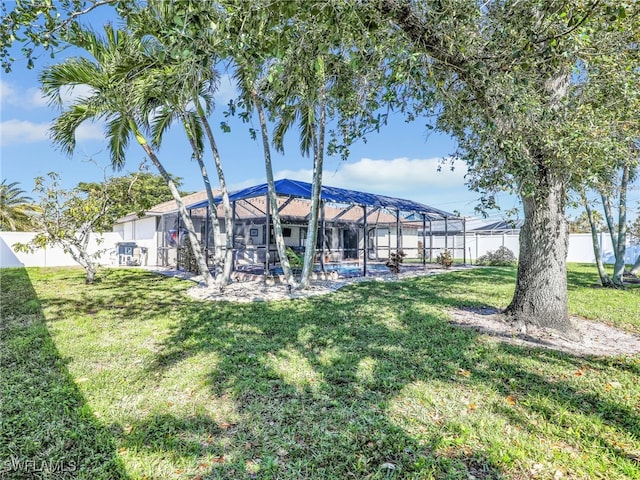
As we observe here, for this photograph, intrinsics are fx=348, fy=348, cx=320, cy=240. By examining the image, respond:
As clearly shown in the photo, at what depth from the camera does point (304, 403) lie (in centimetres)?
309

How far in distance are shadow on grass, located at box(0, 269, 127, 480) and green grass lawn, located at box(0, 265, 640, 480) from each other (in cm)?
1

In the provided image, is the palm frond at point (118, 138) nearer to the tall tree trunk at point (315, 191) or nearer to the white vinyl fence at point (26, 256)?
the tall tree trunk at point (315, 191)

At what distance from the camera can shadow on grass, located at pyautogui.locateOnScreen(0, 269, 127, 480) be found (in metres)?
2.23

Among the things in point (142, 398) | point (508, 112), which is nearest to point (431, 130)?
point (508, 112)

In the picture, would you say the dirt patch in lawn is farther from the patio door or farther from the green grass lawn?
the patio door

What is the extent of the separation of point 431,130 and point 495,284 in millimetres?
6585

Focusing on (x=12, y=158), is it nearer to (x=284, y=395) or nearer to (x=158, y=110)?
(x=158, y=110)

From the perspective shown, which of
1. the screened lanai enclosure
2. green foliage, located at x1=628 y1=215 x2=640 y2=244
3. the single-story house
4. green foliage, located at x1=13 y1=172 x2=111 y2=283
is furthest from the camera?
green foliage, located at x1=628 y1=215 x2=640 y2=244

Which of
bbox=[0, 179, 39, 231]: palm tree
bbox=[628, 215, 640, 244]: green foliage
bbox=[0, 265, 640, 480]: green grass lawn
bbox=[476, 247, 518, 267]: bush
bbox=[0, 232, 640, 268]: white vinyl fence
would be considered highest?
bbox=[0, 179, 39, 231]: palm tree

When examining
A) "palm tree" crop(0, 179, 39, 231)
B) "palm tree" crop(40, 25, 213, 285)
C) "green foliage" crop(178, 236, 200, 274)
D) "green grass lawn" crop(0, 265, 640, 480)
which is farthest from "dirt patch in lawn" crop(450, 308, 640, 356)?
"palm tree" crop(0, 179, 39, 231)

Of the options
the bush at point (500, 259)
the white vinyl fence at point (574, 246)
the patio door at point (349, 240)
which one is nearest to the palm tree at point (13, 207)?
the patio door at point (349, 240)

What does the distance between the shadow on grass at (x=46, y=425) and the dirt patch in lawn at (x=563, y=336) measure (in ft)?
15.8

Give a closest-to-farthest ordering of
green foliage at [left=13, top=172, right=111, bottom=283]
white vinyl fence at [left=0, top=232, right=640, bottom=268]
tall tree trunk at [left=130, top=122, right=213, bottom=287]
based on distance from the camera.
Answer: tall tree trunk at [left=130, top=122, right=213, bottom=287] < green foliage at [left=13, top=172, right=111, bottom=283] < white vinyl fence at [left=0, top=232, right=640, bottom=268]

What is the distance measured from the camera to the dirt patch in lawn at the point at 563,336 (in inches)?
183
